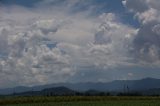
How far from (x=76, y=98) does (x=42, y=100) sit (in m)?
13.5

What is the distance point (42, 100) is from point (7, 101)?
9467 mm

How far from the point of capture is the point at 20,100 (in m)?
99.6

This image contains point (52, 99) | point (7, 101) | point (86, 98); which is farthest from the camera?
point (86, 98)

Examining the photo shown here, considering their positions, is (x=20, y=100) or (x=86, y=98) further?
(x=86, y=98)

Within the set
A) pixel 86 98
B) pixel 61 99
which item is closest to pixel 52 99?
pixel 61 99

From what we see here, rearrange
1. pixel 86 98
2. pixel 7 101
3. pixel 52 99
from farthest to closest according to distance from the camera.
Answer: pixel 86 98 < pixel 52 99 < pixel 7 101

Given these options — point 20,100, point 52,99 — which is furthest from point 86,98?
point 20,100

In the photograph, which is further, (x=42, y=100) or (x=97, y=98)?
(x=97, y=98)

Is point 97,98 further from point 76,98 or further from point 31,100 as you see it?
point 31,100

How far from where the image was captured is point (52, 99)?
103 metres

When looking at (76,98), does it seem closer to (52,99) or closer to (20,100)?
(52,99)

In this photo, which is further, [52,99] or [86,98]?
[86,98]

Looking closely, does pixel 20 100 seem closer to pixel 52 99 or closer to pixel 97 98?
pixel 52 99

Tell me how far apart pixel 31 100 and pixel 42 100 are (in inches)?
124
